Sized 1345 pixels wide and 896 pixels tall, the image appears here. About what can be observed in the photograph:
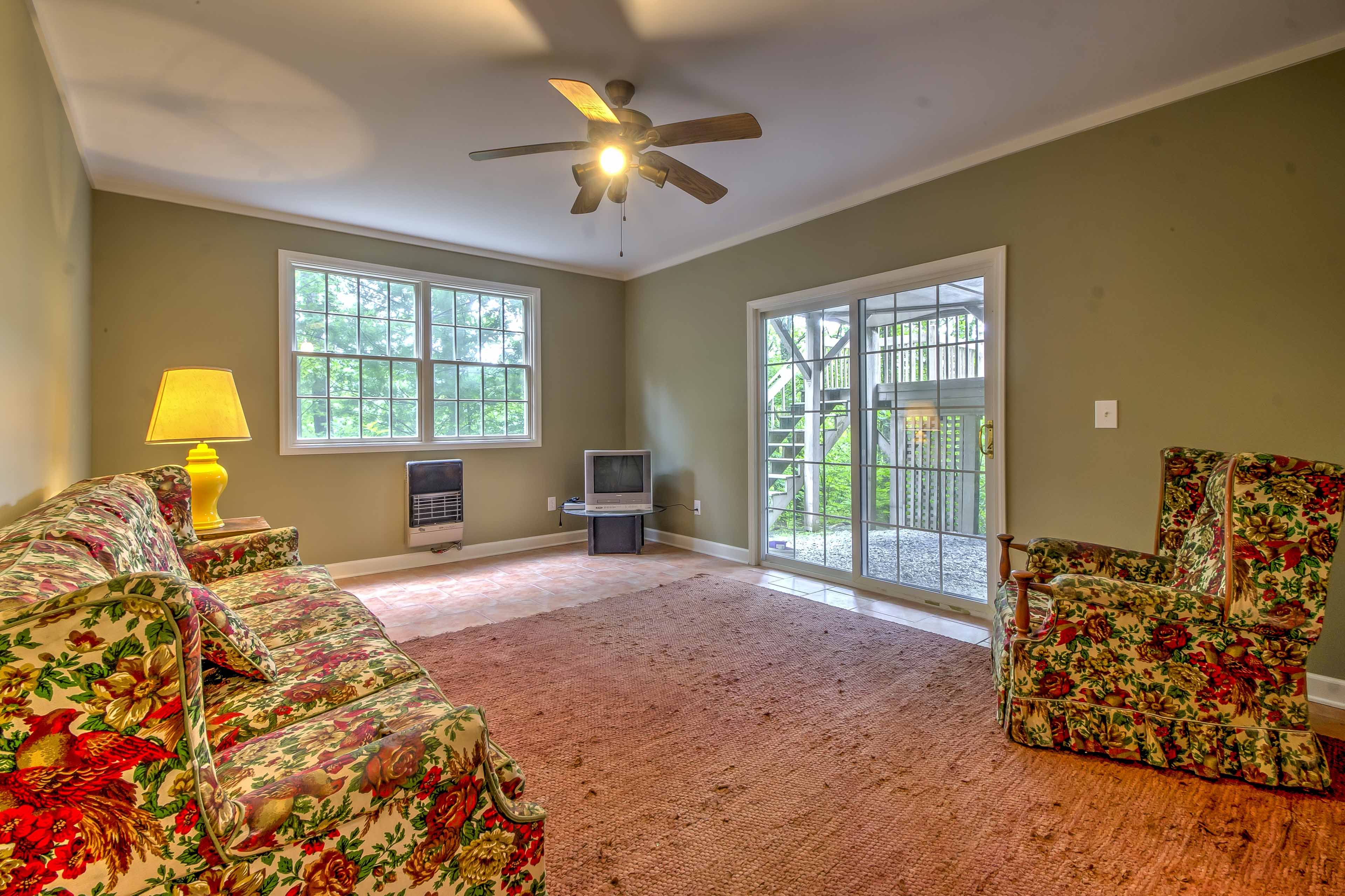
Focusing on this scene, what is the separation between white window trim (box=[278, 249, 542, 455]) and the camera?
417 cm

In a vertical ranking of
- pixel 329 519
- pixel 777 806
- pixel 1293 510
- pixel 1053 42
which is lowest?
pixel 777 806

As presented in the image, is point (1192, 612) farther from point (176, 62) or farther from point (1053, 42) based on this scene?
point (176, 62)

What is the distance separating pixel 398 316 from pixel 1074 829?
4.81m

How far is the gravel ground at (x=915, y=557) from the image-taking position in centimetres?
346

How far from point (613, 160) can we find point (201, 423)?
2251 millimetres

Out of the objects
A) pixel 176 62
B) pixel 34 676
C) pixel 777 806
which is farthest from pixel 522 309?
pixel 34 676

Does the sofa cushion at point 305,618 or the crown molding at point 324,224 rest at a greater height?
the crown molding at point 324,224

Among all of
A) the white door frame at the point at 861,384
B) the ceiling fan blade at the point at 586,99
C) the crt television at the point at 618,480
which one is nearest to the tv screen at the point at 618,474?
the crt television at the point at 618,480

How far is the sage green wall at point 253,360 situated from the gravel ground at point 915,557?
2.51 meters

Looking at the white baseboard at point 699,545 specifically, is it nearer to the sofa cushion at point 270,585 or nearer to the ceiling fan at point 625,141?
the ceiling fan at point 625,141

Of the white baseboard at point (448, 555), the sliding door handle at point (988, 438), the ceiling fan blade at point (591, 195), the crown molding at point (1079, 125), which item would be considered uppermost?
the crown molding at point (1079, 125)

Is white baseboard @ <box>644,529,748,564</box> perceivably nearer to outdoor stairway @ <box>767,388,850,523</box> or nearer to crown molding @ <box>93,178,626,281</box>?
outdoor stairway @ <box>767,388,850,523</box>

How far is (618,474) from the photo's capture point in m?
5.16

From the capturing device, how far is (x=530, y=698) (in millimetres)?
2461
